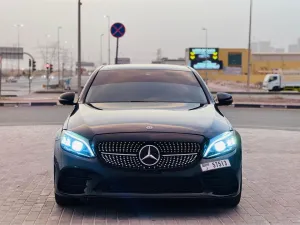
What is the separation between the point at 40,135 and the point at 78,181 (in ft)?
23.6

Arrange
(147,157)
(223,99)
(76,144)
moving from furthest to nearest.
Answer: (223,99), (76,144), (147,157)

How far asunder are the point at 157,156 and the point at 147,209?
0.82 m

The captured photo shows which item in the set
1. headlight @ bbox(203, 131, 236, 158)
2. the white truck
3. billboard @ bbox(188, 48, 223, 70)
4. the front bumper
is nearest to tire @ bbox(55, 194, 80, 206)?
the front bumper

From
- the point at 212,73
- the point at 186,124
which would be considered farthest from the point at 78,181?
the point at 212,73

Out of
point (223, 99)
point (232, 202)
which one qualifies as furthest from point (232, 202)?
point (223, 99)

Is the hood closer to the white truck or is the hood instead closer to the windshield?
the windshield

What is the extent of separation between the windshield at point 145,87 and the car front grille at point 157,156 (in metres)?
1.40

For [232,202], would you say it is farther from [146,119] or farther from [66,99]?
[66,99]

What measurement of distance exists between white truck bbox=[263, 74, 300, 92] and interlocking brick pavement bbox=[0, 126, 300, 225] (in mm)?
47070

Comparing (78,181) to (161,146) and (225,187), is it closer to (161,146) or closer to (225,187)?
(161,146)

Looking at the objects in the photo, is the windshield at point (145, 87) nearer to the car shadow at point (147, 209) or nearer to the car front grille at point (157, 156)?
the car shadow at point (147, 209)

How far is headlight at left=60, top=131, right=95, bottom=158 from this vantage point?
15.2 ft

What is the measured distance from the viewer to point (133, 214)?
4.96 meters

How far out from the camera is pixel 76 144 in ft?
15.5
